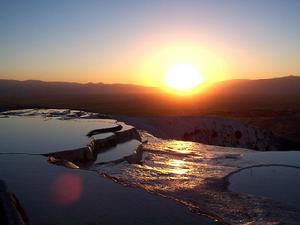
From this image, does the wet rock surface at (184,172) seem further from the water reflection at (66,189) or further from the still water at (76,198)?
the water reflection at (66,189)

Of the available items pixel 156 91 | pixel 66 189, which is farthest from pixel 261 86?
pixel 66 189

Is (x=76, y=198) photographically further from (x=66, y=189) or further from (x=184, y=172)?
(x=184, y=172)

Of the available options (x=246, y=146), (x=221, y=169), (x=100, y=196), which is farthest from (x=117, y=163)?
(x=246, y=146)

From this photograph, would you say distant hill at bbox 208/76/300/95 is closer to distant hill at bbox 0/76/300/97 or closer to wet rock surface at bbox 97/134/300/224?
distant hill at bbox 0/76/300/97

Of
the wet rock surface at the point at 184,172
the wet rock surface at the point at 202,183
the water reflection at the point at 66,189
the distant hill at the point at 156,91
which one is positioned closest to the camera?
the water reflection at the point at 66,189

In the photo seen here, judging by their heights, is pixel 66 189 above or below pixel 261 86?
below

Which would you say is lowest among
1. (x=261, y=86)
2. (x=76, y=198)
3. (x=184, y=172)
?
(x=184, y=172)

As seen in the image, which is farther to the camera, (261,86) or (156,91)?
(156,91)

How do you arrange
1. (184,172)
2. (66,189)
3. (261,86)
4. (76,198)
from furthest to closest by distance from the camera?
(261,86)
(184,172)
(66,189)
(76,198)

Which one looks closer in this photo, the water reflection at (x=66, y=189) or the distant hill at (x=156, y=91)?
the water reflection at (x=66, y=189)

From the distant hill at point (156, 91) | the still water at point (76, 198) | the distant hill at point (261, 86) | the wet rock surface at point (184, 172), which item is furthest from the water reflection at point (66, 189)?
the distant hill at point (261, 86)

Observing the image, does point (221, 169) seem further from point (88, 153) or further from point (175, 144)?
point (175, 144)
